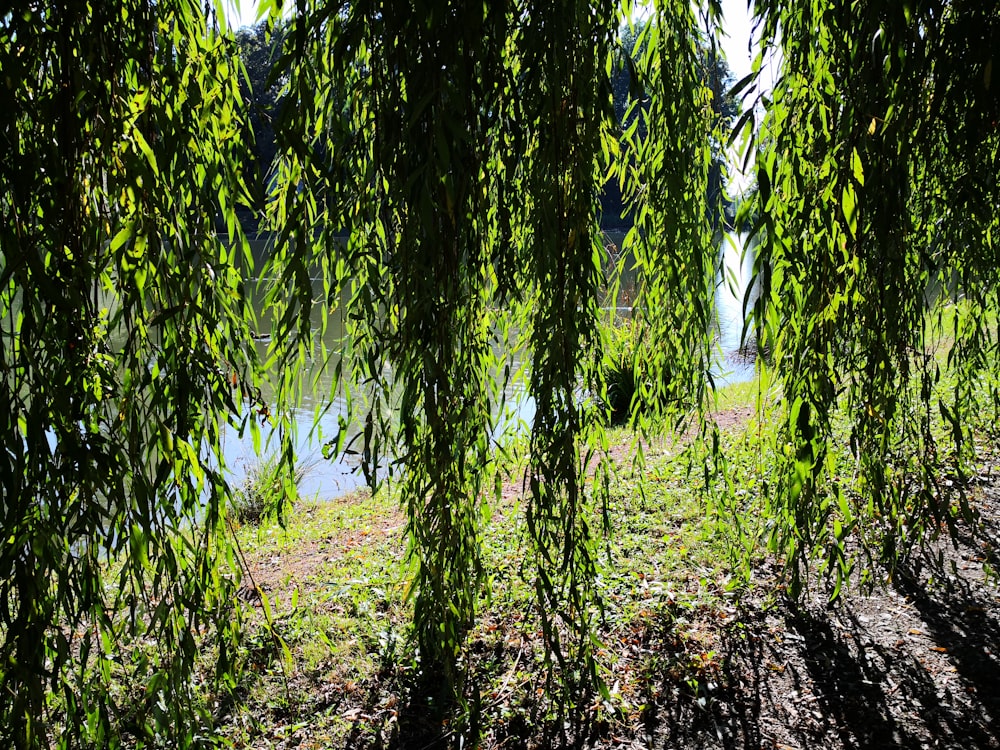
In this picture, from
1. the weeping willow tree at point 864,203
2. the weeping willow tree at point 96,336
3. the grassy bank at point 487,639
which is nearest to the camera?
the weeping willow tree at point 96,336

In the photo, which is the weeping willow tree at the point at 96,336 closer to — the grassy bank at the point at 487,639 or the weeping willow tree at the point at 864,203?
the grassy bank at the point at 487,639

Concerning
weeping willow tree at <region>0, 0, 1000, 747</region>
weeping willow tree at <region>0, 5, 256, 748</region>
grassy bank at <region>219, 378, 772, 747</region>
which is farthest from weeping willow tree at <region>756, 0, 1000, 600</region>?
weeping willow tree at <region>0, 5, 256, 748</region>

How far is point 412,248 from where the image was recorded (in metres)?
1.62

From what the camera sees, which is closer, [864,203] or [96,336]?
[96,336]

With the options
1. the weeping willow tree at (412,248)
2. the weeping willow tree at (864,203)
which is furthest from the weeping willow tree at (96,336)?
the weeping willow tree at (864,203)

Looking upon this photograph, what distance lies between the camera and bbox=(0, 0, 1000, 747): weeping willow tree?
52.4 inches

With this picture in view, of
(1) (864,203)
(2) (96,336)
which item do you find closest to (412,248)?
(2) (96,336)

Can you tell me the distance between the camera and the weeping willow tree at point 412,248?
4.36 ft

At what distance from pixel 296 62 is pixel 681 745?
1887 millimetres

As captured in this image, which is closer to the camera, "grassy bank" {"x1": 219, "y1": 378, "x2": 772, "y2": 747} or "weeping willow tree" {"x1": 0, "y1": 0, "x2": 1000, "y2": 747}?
"weeping willow tree" {"x1": 0, "y1": 0, "x2": 1000, "y2": 747}

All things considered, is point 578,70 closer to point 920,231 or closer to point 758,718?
point 920,231

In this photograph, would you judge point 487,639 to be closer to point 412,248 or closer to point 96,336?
point 412,248

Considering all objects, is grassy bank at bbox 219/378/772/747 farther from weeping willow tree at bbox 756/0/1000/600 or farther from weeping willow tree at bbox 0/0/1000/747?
weeping willow tree at bbox 756/0/1000/600

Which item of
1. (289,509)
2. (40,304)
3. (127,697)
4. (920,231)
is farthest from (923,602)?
(40,304)
